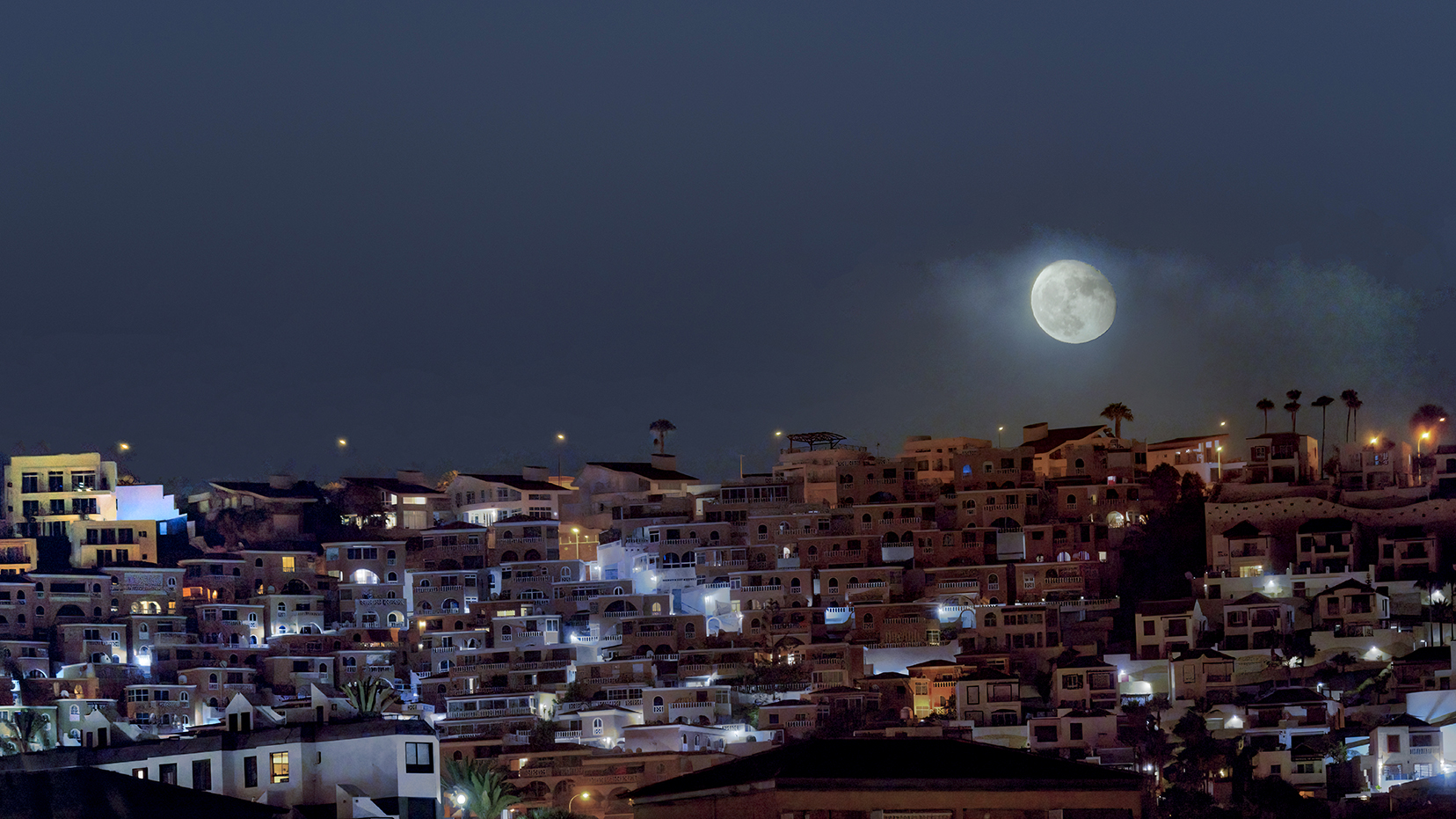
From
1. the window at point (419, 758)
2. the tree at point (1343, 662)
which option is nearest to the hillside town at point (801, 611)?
the tree at point (1343, 662)

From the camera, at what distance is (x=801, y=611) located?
4450 centimetres

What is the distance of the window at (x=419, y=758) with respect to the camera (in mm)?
23031

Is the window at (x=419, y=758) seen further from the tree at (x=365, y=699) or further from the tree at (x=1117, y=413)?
the tree at (x=1117, y=413)

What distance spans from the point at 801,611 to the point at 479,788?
14.0m

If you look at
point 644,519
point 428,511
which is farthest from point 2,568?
point 644,519

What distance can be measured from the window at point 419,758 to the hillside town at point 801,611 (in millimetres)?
3131

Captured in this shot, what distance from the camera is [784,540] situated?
47094 millimetres

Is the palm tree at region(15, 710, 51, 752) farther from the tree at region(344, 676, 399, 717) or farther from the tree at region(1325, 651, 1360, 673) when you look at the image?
the tree at region(1325, 651, 1360, 673)

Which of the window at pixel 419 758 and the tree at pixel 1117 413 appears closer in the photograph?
the window at pixel 419 758

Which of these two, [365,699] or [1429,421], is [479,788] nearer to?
[365,699]

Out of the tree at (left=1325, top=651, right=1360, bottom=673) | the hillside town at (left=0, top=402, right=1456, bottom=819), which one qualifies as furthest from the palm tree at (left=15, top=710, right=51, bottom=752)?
the tree at (left=1325, top=651, right=1360, bottom=673)

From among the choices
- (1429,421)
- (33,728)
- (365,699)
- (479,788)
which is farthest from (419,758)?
(1429,421)

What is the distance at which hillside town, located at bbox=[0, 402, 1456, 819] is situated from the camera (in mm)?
35656

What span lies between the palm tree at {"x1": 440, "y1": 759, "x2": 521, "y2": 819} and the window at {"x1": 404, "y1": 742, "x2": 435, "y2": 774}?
7333 millimetres
